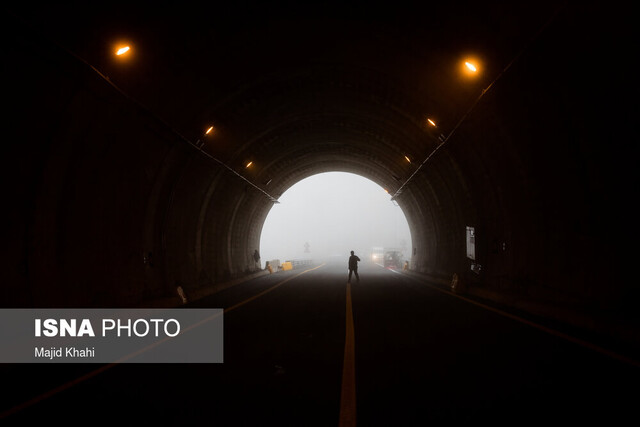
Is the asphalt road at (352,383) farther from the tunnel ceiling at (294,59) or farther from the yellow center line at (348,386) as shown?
the tunnel ceiling at (294,59)

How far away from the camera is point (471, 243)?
18312 mm

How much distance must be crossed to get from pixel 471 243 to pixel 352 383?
46.0 ft

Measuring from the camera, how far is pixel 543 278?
12219 mm

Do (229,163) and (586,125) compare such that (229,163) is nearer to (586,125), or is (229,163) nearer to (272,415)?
(586,125)

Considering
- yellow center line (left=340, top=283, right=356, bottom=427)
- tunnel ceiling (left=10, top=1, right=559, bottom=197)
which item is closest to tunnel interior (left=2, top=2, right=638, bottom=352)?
tunnel ceiling (left=10, top=1, right=559, bottom=197)

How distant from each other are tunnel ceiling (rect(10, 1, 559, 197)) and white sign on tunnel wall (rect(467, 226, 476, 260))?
3705 mm

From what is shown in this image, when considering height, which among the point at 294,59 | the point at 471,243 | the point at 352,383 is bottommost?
the point at 352,383

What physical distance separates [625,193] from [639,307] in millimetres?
2219

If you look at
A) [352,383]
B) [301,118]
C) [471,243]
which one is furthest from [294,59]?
[471,243]

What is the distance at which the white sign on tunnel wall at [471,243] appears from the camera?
58.4 ft

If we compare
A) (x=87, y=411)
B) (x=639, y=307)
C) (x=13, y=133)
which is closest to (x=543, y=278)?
(x=639, y=307)

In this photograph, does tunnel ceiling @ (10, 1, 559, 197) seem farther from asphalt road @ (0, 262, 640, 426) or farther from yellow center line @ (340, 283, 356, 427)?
yellow center line @ (340, 283, 356, 427)

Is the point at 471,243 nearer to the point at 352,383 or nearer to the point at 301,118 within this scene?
the point at 301,118

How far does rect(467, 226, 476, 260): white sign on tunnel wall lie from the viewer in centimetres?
1781
